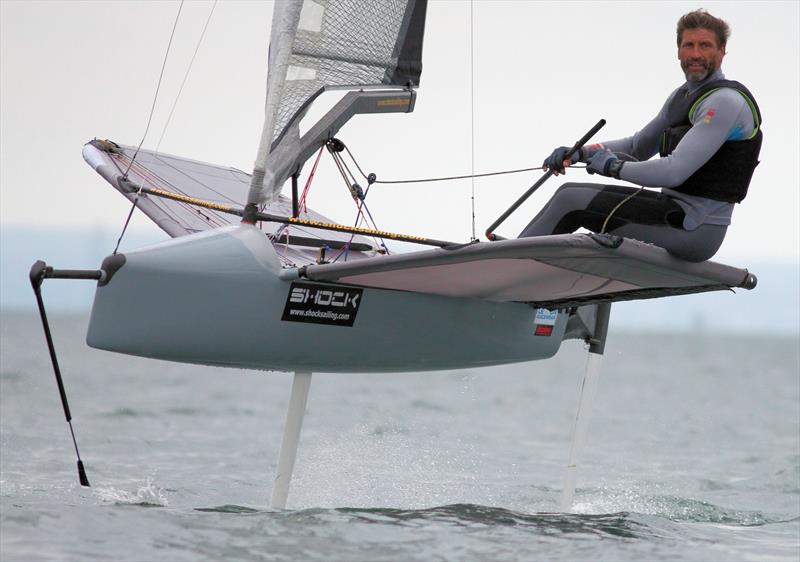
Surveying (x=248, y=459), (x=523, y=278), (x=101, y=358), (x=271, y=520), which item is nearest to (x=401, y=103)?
(x=523, y=278)

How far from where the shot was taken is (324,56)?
4.70 meters

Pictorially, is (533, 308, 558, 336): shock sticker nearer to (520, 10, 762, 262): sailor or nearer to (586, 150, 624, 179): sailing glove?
(520, 10, 762, 262): sailor

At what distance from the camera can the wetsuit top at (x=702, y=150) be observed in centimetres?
359

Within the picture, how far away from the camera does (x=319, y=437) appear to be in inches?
384

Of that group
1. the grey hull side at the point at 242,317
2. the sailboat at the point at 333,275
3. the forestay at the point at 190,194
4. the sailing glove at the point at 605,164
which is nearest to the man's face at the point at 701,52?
the sailing glove at the point at 605,164

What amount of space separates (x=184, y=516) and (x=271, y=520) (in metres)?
0.27

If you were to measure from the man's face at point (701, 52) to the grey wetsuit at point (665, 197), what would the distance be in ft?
0.13

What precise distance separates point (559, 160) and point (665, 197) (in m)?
0.34

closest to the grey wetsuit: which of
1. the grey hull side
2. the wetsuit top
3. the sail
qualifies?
the wetsuit top

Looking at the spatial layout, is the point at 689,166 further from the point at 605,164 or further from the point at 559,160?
the point at 559,160

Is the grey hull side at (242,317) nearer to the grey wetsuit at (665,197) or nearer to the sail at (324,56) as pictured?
the sail at (324,56)

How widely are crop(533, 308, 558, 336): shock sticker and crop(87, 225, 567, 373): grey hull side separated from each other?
1.21ft

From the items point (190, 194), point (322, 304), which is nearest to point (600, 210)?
point (322, 304)

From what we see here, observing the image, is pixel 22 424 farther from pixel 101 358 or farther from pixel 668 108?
pixel 101 358
